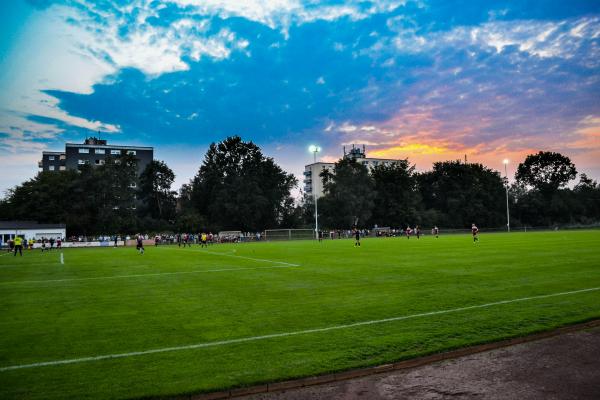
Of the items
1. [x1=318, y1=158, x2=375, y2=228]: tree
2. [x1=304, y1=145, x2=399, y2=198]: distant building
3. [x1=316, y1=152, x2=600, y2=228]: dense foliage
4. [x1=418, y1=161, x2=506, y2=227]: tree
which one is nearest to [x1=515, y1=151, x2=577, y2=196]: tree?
[x1=316, y1=152, x2=600, y2=228]: dense foliage

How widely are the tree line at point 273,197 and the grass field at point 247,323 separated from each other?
212ft

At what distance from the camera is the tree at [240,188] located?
271 ft

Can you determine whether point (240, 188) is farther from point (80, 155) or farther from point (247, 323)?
point (247, 323)

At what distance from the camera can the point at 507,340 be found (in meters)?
7.27

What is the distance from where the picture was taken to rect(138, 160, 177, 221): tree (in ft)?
302

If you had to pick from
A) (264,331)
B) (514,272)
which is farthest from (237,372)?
(514,272)

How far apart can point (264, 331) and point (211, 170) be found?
83.2 m

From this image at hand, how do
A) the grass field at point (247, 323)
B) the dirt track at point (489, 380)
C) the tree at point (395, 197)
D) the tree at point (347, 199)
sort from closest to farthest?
the dirt track at point (489, 380) < the grass field at point (247, 323) < the tree at point (347, 199) < the tree at point (395, 197)

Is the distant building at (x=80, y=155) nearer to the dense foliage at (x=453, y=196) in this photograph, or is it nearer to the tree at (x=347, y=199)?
the tree at (x=347, y=199)

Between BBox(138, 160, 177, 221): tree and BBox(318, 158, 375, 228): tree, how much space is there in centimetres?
3512

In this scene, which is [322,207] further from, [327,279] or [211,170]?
[327,279]

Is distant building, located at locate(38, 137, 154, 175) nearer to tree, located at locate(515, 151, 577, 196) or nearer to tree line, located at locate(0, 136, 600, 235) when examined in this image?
tree line, located at locate(0, 136, 600, 235)

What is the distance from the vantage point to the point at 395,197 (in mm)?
102125

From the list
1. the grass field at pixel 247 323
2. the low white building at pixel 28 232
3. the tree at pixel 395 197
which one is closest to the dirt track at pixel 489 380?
the grass field at pixel 247 323
